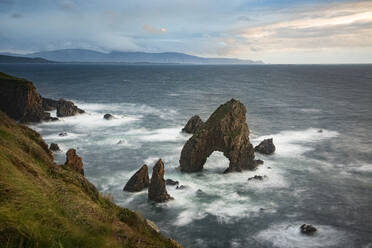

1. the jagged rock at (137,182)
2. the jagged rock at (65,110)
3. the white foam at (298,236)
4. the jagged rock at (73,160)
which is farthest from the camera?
the jagged rock at (65,110)

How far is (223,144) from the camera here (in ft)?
178

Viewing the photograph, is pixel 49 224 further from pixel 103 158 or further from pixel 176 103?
pixel 176 103

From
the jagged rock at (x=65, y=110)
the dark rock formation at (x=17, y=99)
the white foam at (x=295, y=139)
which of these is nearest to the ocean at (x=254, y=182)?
the white foam at (x=295, y=139)

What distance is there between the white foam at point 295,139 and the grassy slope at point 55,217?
54076 mm

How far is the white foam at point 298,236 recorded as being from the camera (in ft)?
111

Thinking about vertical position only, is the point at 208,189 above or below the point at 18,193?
below

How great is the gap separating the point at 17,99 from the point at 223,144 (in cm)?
6269

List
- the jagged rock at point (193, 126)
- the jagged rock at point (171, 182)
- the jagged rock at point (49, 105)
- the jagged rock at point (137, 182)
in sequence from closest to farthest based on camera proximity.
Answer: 1. the jagged rock at point (137, 182)
2. the jagged rock at point (171, 182)
3. the jagged rock at point (193, 126)
4. the jagged rock at point (49, 105)

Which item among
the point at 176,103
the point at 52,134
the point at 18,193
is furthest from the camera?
the point at 176,103

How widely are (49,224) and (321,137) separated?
78571 millimetres

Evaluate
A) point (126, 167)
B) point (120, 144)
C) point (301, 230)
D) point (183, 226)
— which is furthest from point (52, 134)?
point (301, 230)

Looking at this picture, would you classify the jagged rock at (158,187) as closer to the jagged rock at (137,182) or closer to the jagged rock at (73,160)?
the jagged rock at (137,182)

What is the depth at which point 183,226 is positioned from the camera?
37.3 metres

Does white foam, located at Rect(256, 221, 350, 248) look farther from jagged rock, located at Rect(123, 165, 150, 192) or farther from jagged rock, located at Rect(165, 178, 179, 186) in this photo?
jagged rock, located at Rect(123, 165, 150, 192)
